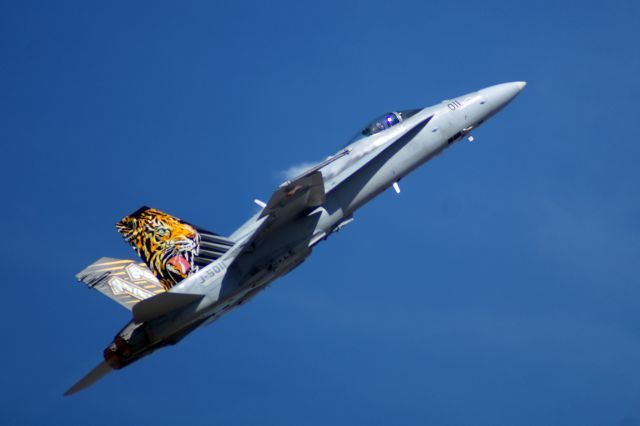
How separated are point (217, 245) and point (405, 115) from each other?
5.47m

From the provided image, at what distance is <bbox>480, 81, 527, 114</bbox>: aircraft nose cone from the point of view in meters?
24.5

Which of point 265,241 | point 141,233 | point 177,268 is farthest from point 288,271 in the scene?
point 141,233

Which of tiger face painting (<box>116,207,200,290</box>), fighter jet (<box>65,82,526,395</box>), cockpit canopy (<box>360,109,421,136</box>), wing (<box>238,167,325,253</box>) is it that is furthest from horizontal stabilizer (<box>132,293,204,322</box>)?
cockpit canopy (<box>360,109,421,136</box>)

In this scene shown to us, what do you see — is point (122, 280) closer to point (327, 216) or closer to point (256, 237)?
point (256, 237)

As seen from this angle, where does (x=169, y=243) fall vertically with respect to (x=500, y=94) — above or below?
below

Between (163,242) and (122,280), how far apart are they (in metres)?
1.35

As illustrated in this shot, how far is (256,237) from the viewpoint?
2086 cm

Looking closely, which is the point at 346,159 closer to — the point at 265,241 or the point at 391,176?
the point at 391,176

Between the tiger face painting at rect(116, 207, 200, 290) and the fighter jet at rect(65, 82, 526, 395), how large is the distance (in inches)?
0.9

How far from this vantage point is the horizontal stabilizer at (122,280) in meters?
A: 22.8

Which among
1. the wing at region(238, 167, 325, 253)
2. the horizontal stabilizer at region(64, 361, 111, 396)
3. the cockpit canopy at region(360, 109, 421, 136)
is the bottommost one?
the horizontal stabilizer at region(64, 361, 111, 396)

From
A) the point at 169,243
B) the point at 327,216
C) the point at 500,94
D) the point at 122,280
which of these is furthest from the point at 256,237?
the point at 500,94

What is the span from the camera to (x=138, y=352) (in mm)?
20578

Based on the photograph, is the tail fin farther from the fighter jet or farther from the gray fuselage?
the gray fuselage
